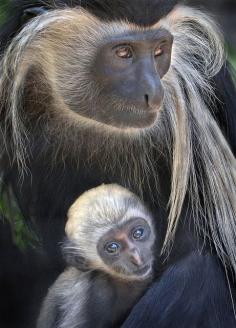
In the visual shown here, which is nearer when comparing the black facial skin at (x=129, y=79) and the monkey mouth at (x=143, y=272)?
the black facial skin at (x=129, y=79)

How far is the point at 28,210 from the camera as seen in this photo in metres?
2.35

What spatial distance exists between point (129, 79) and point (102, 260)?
0.50m

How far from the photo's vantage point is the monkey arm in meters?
2.05

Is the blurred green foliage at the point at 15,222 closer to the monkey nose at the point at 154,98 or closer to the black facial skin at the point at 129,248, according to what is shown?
the black facial skin at the point at 129,248

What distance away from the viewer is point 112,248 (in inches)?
87.4

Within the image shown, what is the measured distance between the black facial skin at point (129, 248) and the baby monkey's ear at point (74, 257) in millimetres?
51

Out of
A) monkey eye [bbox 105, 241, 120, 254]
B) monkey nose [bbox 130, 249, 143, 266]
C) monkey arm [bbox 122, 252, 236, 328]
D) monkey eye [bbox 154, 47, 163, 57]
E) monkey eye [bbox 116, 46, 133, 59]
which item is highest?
monkey eye [bbox 116, 46, 133, 59]

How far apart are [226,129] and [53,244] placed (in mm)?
588

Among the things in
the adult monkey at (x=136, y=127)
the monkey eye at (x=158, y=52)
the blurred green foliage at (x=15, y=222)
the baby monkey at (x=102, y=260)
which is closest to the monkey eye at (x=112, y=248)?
the baby monkey at (x=102, y=260)

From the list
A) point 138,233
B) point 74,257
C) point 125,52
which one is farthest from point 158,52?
point 74,257

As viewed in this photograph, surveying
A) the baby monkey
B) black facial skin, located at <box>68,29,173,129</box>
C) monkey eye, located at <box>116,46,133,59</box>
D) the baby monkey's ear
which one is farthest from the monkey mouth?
monkey eye, located at <box>116,46,133,59</box>

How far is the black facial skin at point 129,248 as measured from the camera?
2158mm

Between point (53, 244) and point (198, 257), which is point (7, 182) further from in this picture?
point (198, 257)

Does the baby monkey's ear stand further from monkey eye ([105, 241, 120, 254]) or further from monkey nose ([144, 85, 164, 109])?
monkey nose ([144, 85, 164, 109])
